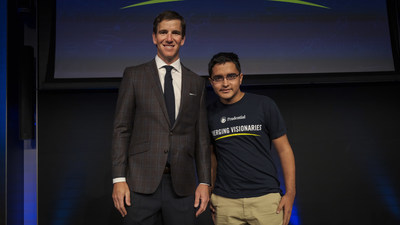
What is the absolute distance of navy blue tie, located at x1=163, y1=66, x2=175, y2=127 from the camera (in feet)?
5.15

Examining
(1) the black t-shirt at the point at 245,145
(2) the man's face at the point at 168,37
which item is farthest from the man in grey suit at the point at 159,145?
(1) the black t-shirt at the point at 245,145

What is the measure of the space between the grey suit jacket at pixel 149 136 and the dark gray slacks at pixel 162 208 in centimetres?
3

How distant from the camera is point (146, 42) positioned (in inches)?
116

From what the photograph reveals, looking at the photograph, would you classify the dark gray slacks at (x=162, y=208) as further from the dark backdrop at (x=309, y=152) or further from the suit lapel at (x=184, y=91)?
the dark backdrop at (x=309, y=152)

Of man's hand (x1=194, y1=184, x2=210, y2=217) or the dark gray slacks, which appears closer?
the dark gray slacks

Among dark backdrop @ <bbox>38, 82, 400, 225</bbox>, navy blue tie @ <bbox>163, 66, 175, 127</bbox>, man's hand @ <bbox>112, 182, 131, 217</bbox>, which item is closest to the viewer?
man's hand @ <bbox>112, 182, 131, 217</bbox>

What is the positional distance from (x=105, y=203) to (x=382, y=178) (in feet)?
8.65

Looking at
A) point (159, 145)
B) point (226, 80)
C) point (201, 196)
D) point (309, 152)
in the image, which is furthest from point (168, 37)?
point (309, 152)

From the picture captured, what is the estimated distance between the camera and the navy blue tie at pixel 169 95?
157 centimetres

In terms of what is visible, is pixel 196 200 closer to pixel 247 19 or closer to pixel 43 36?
pixel 247 19

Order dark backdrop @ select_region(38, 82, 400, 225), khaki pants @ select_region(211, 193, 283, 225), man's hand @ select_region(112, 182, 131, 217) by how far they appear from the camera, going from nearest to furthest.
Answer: man's hand @ select_region(112, 182, 131, 217), khaki pants @ select_region(211, 193, 283, 225), dark backdrop @ select_region(38, 82, 400, 225)

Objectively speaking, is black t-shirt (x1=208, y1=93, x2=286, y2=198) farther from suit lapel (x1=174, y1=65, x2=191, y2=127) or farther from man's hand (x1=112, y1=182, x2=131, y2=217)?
man's hand (x1=112, y1=182, x2=131, y2=217)

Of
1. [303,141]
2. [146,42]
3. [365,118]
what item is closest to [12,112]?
[146,42]

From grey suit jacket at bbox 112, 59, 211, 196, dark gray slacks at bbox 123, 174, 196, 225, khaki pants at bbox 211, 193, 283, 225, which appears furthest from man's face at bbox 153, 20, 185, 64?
khaki pants at bbox 211, 193, 283, 225
